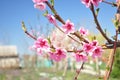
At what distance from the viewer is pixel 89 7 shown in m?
2.75

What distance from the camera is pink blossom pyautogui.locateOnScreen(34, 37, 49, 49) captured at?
112 inches

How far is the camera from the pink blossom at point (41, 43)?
9.34 feet

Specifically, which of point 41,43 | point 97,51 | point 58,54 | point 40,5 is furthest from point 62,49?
point 40,5

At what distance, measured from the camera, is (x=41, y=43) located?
2.88m

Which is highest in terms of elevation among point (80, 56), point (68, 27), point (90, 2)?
point (90, 2)

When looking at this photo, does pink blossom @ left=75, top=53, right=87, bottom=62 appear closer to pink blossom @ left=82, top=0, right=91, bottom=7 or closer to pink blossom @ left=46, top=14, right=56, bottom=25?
pink blossom @ left=46, top=14, right=56, bottom=25

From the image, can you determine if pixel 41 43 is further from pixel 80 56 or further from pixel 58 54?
pixel 80 56

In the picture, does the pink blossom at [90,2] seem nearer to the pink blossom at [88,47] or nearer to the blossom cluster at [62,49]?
the blossom cluster at [62,49]

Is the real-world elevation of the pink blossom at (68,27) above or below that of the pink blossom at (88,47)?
above

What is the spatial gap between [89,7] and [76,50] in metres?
0.41

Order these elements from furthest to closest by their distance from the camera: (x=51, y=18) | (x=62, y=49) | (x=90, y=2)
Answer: (x=51, y=18), (x=62, y=49), (x=90, y=2)

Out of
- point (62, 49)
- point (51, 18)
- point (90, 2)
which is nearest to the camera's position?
point (90, 2)

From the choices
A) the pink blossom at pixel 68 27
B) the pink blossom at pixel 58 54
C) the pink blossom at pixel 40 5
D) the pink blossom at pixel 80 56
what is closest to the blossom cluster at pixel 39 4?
the pink blossom at pixel 40 5

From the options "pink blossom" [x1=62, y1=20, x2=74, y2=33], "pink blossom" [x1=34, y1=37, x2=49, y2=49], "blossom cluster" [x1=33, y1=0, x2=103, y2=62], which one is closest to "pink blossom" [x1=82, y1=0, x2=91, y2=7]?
"blossom cluster" [x1=33, y1=0, x2=103, y2=62]
